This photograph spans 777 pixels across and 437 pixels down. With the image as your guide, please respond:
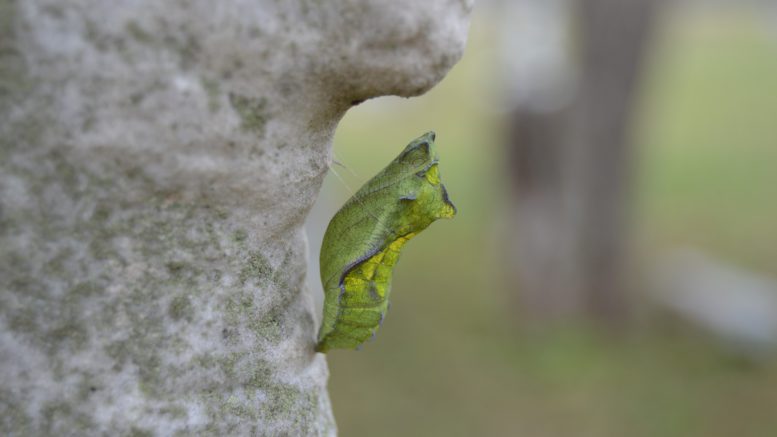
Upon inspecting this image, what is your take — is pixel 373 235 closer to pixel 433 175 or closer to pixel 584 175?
pixel 433 175

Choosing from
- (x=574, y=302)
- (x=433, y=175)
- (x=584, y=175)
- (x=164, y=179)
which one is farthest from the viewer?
(x=574, y=302)

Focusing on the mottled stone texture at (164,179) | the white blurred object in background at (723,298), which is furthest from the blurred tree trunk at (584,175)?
the mottled stone texture at (164,179)

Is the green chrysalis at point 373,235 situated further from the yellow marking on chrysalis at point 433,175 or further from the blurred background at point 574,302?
the blurred background at point 574,302

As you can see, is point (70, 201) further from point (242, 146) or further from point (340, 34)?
point (340, 34)

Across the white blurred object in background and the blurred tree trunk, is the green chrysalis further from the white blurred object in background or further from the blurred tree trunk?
the white blurred object in background

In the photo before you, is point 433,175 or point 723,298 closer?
point 433,175

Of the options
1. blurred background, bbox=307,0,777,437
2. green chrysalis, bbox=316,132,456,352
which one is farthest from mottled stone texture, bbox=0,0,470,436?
blurred background, bbox=307,0,777,437

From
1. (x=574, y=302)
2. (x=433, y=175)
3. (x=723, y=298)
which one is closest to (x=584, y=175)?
(x=574, y=302)
